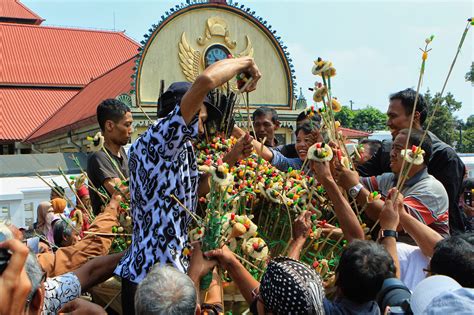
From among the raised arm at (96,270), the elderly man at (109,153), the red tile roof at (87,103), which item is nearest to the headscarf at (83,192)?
the elderly man at (109,153)

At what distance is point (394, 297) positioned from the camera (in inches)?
64.5

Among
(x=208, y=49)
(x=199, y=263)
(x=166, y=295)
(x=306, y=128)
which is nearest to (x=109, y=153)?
(x=306, y=128)

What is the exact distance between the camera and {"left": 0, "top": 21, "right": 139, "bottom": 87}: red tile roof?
2122 centimetres

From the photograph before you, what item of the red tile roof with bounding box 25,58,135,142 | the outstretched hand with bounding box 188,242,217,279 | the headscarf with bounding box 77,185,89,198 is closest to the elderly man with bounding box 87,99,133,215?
the headscarf with bounding box 77,185,89,198

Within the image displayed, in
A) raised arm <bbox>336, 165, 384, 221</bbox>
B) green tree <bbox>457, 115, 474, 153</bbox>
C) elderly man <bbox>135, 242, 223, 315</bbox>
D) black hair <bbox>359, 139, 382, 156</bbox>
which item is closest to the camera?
elderly man <bbox>135, 242, 223, 315</bbox>

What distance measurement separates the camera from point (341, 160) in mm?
2236

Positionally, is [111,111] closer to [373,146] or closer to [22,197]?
[373,146]

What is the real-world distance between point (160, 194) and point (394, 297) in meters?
0.81

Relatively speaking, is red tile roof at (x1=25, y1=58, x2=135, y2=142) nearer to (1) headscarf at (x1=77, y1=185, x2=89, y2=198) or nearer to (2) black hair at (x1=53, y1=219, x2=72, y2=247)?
(2) black hair at (x1=53, y1=219, x2=72, y2=247)

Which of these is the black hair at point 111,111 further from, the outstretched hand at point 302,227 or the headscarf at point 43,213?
the headscarf at point 43,213

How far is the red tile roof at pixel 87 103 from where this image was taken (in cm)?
1410

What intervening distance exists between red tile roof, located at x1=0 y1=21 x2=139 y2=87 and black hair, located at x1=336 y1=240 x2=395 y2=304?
21.0 metres

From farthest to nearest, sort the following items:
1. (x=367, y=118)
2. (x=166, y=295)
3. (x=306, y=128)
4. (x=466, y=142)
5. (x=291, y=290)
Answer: (x=367, y=118), (x=466, y=142), (x=306, y=128), (x=291, y=290), (x=166, y=295)

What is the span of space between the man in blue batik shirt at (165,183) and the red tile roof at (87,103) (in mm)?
11420
